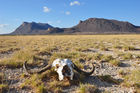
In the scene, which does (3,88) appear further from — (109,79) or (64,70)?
(109,79)

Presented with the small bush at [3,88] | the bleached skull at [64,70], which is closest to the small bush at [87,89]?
the bleached skull at [64,70]

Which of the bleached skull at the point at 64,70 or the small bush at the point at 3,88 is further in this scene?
the bleached skull at the point at 64,70

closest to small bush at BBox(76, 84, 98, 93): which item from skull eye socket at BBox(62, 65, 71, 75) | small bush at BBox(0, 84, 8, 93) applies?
skull eye socket at BBox(62, 65, 71, 75)

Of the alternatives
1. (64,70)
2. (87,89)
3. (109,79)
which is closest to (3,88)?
(64,70)

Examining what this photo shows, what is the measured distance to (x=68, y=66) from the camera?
3.45 metres

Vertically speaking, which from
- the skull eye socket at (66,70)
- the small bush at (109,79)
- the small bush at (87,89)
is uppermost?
the skull eye socket at (66,70)

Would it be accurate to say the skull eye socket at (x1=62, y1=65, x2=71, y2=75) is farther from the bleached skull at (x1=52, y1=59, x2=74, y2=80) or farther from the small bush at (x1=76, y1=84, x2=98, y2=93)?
the small bush at (x1=76, y1=84, x2=98, y2=93)

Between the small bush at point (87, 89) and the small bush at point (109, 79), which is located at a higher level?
the small bush at point (87, 89)

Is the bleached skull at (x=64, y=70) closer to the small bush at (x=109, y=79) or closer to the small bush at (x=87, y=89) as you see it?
the small bush at (x=87, y=89)

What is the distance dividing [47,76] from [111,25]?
692ft

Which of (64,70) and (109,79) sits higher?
(64,70)

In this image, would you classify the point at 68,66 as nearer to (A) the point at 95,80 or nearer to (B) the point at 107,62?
(A) the point at 95,80

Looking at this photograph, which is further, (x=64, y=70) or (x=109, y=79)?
(x=109, y=79)

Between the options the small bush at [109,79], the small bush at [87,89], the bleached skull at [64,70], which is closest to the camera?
the small bush at [87,89]
